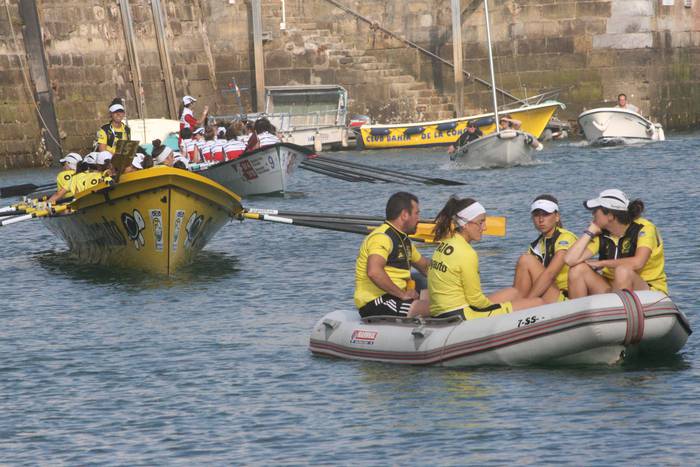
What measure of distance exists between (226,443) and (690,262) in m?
8.93

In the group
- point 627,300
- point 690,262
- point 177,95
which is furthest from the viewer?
point 177,95

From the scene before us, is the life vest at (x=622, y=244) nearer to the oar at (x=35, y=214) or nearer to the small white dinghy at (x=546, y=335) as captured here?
the small white dinghy at (x=546, y=335)

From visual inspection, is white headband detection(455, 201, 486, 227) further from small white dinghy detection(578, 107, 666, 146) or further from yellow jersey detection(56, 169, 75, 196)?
small white dinghy detection(578, 107, 666, 146)

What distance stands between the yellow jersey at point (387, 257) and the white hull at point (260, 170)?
1468 centimetres

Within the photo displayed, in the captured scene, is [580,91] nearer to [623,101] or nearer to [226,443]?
[623,101]

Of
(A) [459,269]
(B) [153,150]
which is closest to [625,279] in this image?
(A) [459,269]

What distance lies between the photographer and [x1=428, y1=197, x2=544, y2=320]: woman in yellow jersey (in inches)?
440

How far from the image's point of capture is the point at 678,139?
134 ft

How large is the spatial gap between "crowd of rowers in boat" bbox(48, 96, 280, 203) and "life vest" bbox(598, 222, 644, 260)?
273 inches

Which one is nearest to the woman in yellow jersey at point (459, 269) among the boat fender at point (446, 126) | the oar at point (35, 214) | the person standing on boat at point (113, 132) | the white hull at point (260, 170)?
the oar at point (35, 214)

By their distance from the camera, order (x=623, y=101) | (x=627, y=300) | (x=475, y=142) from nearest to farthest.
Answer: (x=627, y=300) → (x=475, y=142) → (x=623, y=101)

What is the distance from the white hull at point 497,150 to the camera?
3234cm

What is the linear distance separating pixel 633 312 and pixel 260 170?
55.3 feet

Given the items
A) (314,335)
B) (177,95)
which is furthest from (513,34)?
(314,335)
